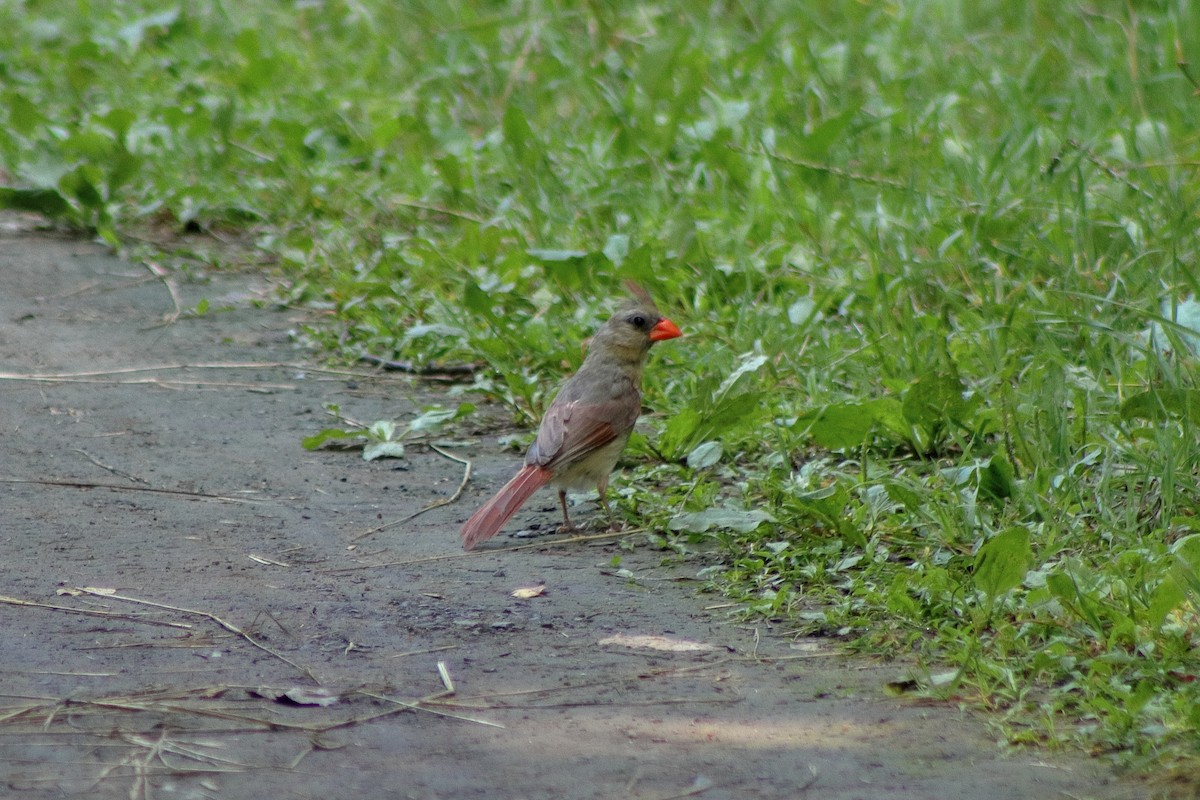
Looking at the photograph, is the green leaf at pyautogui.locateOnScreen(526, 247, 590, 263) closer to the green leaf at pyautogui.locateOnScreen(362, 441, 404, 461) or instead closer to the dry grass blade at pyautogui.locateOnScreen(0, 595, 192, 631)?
the green leaf at pyautogui.locateOnScreen(362, 441, 404, 461)

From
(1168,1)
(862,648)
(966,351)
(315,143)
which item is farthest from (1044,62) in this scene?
(862,648)

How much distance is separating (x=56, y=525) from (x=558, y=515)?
137cm

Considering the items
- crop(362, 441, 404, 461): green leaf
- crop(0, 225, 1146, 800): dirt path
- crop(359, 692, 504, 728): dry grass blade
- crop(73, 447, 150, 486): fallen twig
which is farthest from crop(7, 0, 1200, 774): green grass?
crop(73, 447, 150, 486): fallen twig

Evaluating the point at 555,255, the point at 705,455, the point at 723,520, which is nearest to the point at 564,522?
the point at 705,455

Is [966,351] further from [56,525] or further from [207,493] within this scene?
[56,525]

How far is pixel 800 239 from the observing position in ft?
18.4

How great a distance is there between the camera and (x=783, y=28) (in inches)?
320

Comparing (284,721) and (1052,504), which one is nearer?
(284,721)

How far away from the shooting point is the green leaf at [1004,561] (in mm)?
3086

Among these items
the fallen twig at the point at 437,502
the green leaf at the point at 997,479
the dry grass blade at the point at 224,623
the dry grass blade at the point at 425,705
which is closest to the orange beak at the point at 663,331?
the fallen twig at the point at 437,502

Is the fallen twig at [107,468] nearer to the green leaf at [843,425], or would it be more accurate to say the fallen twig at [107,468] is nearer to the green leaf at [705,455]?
the green leaf at [705,455]

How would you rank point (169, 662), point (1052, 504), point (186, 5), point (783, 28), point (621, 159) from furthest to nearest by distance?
point (186, 5) → point (783, 28) → point (621, 159) → point (1052, 504) → point (169, 662)

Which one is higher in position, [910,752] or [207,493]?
[910,752]

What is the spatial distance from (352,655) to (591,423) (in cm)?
125
